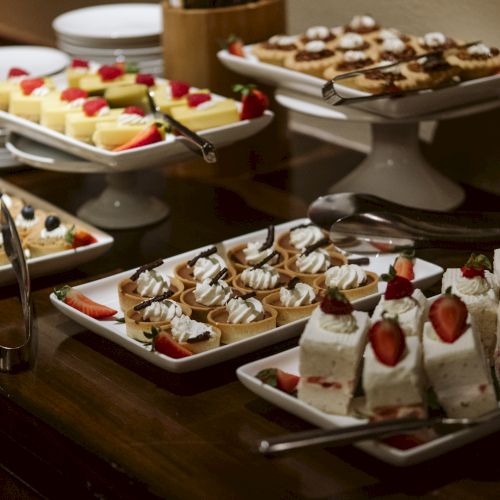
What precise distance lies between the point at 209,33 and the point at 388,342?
4.10ft

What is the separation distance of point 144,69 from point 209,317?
1251 mm

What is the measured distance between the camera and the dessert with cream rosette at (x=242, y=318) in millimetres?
1524

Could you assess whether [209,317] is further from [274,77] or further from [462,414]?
[274,77]

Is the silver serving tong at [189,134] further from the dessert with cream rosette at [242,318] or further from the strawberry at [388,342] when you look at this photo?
the strawberry at [388,342]

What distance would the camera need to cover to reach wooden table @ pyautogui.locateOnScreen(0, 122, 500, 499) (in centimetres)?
124

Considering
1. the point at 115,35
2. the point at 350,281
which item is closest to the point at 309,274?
the point at 350,281

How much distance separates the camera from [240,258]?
179 cm

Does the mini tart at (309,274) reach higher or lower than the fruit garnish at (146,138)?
lower

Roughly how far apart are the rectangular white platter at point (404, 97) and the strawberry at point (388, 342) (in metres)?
0.71

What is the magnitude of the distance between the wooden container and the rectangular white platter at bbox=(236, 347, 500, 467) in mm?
1057

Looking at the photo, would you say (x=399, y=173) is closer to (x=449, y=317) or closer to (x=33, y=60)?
(x=449, y=317)

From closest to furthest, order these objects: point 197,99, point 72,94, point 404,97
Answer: point 404,97 → point 197,99 → point 72,94

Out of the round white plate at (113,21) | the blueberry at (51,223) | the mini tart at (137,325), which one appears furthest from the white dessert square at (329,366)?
the round white plate at (113,21)

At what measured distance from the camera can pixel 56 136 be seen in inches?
79.0
